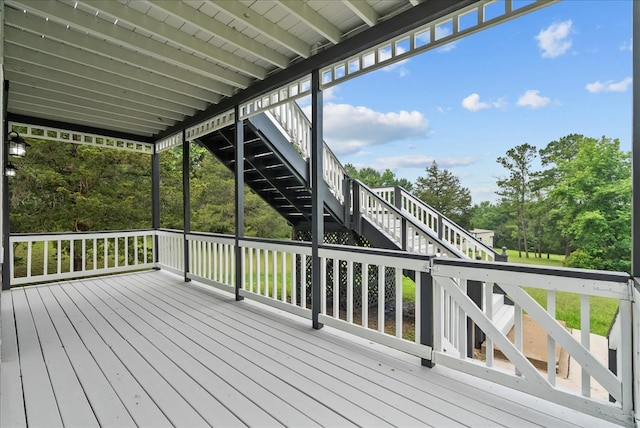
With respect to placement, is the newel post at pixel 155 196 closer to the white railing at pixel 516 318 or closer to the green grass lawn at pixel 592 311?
the white railing at pixel 516 318

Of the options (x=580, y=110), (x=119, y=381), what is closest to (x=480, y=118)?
(x=580, y=110)

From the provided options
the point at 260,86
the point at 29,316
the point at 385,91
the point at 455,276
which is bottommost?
the point at 29,316

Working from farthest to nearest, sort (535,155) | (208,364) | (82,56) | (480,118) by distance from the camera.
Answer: (480,118), (535,155), (82,56), (208,364)

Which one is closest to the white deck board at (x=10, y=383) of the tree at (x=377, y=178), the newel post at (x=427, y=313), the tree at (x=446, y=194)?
the newel post at (x=427, y=313)

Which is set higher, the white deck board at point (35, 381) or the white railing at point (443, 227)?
the white railing at point (443, 227)

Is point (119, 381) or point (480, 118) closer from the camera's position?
point (119, 381)

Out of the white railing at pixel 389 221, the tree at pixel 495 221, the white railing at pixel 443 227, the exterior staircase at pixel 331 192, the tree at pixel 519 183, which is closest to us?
the exterior staircase at pixel 331 192

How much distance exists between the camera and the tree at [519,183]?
42.9ft

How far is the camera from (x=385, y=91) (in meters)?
21.5

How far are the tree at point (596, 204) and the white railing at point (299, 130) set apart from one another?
9603 millimetres

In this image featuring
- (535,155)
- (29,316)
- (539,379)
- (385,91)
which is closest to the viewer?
(539,379)

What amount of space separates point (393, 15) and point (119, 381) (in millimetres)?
3482

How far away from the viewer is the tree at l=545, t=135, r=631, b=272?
9742 millimetres

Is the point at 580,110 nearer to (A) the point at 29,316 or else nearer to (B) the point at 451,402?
(B) the point at 451,402
